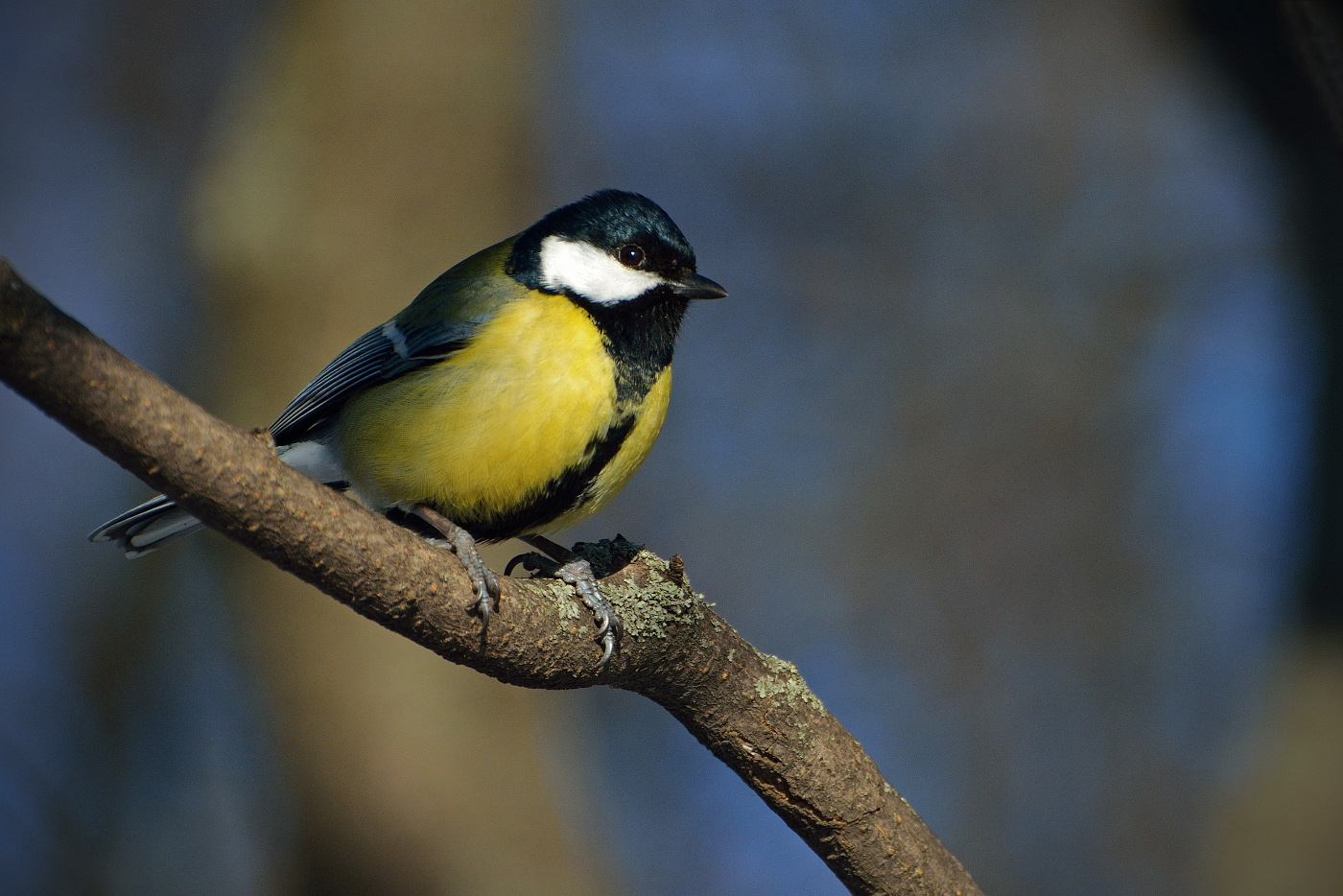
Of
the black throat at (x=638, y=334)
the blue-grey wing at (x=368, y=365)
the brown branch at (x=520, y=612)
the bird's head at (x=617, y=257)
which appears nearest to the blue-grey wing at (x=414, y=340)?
the blue-grey wing at (x=368, y=365)

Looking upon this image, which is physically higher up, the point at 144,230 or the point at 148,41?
the point at 148,41

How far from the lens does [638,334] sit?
8.89 ft

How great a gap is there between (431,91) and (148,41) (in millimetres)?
3661

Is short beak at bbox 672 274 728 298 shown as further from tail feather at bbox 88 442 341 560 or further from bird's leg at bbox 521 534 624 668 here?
tail feather at bbox 88 442 341 560

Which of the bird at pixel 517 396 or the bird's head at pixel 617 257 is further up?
the bird's head at pixel 617 257

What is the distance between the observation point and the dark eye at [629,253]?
2.84m

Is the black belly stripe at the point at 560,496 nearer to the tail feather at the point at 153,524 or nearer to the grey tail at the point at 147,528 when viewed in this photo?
the tail feather at the point at 153,524

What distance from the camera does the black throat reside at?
8.61ft

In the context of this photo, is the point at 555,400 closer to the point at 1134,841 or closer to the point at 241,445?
the point at 241,445

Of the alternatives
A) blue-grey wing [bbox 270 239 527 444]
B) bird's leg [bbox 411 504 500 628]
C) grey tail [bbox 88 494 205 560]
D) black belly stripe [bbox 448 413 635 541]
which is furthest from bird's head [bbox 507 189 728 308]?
grey tail [bbox 88 494 205 560]

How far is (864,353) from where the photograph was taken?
26.4 feet

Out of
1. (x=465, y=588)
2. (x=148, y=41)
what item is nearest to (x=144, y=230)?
(x=148, y=41)

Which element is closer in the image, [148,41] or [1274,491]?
[1274,491]

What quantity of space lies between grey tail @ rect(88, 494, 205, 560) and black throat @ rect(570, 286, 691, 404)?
1.16 metres
